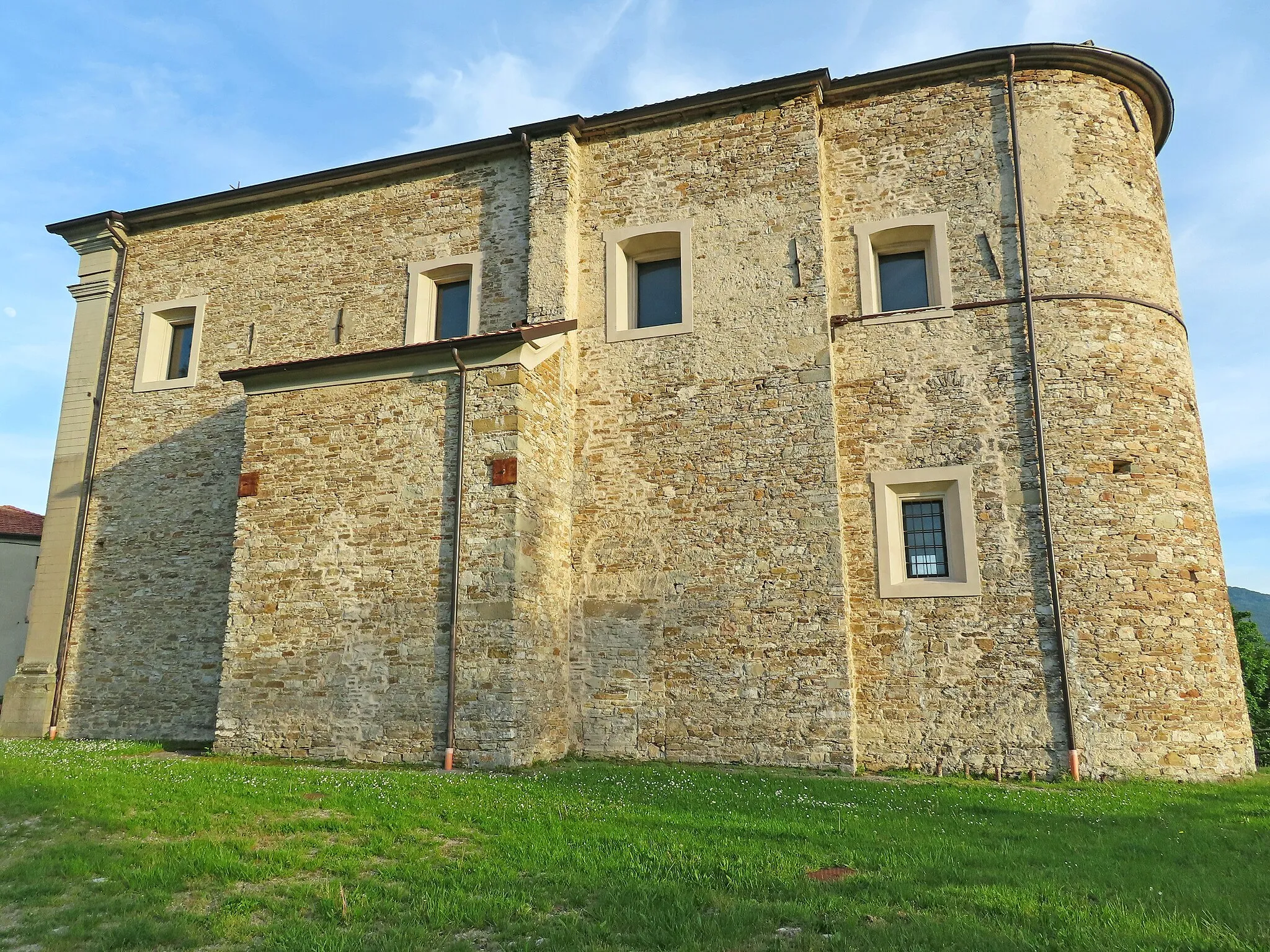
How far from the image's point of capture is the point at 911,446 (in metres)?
10.7

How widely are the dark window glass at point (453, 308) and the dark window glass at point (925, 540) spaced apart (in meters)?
6.78

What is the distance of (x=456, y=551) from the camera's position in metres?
9.81

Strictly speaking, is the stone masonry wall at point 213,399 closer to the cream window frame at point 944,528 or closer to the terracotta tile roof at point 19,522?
the cream window frame at point 944,528

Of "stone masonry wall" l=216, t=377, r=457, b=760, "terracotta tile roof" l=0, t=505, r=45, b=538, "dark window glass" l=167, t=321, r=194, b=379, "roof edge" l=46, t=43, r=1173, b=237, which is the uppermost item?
"roof edge" l=46, t=43, r=1173, b=237

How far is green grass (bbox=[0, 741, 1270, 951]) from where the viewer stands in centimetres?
410

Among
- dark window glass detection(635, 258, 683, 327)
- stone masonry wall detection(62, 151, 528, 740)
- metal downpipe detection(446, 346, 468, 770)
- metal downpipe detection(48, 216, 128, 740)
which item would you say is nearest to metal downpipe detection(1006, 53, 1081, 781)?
dark window glass detection(635, 258, 683, 327)

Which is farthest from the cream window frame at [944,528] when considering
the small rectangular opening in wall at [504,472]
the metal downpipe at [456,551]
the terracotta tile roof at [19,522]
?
the terracotta tile roof at [19,522]

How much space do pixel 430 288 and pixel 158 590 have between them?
5.95m

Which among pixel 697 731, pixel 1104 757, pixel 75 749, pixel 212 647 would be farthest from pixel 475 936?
pixel 212 647

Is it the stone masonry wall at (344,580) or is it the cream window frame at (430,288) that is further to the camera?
the cream window frame at (430,288)

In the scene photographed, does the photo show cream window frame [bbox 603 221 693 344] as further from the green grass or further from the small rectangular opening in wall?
the green grass

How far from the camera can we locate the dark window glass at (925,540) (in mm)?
10469

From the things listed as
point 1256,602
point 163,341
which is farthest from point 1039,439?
point 1256,602

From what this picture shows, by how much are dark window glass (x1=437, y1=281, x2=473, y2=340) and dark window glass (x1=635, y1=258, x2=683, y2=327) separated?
2546mm
